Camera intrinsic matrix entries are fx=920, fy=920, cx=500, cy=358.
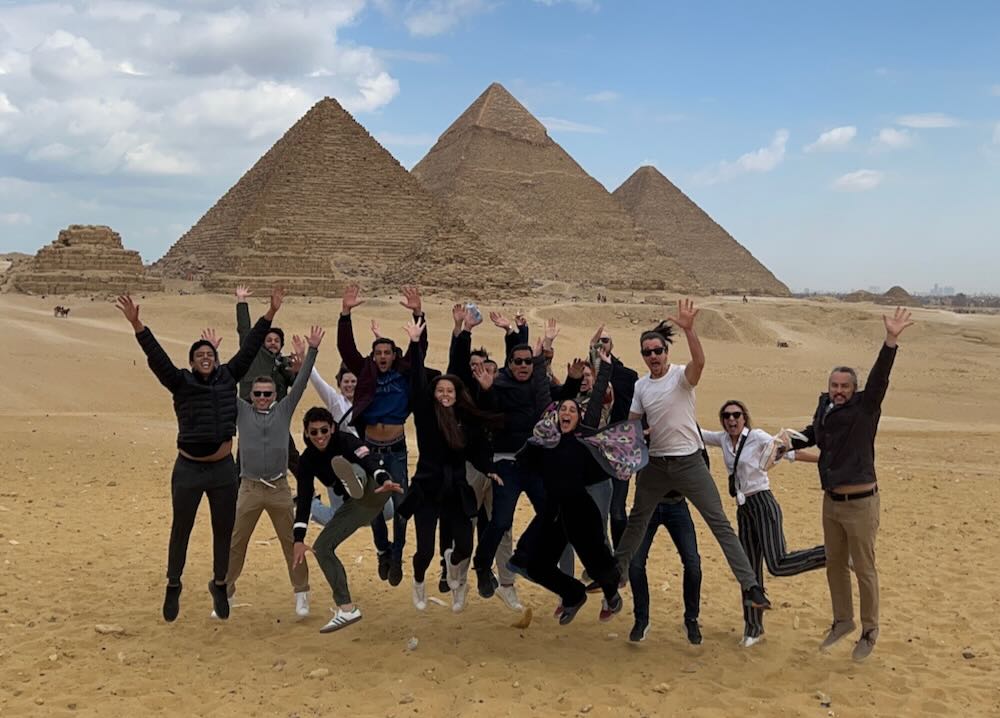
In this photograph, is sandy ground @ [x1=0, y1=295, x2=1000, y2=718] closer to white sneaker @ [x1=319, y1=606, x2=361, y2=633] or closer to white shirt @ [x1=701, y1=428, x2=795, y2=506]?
white sneaker @ [x1=319, y1=606, x2=361, y2=633]

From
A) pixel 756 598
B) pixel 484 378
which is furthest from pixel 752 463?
pixel 484 378

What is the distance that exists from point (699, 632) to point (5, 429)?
8695 millimetres

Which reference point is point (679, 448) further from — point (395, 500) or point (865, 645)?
point (395, 500)

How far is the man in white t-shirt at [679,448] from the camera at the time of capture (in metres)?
4.65

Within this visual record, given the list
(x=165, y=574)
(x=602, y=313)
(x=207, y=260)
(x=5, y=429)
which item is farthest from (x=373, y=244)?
(x=165, y=574)

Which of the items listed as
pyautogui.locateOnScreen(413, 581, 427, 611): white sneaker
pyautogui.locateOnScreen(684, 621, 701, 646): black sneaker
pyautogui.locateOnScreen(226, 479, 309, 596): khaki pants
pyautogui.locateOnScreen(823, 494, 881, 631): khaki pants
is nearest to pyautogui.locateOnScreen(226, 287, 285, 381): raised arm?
pyautogui.locateOnScreen(226, 479, 309, 596): khaki pants

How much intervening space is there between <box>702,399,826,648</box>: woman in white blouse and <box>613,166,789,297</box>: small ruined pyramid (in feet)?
378

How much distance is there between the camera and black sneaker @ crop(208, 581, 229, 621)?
16.4ft

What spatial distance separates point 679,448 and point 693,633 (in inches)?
39.1

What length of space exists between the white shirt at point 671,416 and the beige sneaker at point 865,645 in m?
1.24

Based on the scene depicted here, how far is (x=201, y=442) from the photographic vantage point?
15.5 feet

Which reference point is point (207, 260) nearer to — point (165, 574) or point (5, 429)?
point (5, 429)

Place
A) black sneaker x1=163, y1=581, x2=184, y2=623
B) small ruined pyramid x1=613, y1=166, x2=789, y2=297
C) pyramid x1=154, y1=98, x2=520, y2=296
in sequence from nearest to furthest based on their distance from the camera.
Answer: black sneaker x1=163, y1=581, x2=184, y2=623, pyramid x1=154, y1=98, x2=520, y2=296, small ruined pyramid x1=613, y1=166, x2=789, y2=297

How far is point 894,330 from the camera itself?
177 inches
